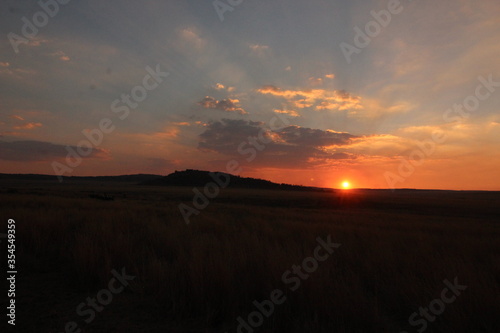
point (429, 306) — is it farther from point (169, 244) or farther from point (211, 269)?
point (169, 244)

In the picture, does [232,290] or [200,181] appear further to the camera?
[200,181]

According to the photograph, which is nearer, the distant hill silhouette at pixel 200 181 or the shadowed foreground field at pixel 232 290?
the shadowed foreground field at pixel 232 290

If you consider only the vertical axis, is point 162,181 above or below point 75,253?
above

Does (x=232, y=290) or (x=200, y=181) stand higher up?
(x=200, y=181)

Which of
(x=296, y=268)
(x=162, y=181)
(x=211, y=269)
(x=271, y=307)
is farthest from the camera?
(x=162, y=181)

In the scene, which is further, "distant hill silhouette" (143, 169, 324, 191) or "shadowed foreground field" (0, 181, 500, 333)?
"distant hill silhouette" (143, 169, 324, 191)

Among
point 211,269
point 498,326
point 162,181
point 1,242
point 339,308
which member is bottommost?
point 498,326

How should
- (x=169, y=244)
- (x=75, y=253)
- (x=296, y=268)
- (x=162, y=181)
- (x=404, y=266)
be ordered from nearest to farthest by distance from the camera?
(x=296, y=268)
(x=75, y=253)
(x=404, y=266)
(x=169, y=244)
(x=162, y=181)

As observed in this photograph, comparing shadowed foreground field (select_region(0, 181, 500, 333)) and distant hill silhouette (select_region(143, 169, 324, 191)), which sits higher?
distant hill silhouette (select_region(143, 169, 324, 191))

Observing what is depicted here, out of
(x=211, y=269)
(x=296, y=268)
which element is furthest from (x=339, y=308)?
(x=211, y=269)

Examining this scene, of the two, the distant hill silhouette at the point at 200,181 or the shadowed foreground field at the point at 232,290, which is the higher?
the distant hill silhouette at the point at 200,181

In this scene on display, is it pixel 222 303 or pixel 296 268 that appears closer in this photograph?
pixel 222 303

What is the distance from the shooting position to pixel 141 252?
6156mm

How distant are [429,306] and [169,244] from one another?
17.1ft
